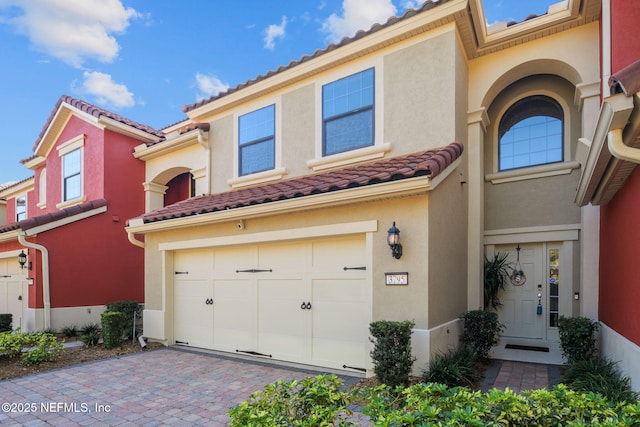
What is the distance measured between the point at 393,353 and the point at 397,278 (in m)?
1.12

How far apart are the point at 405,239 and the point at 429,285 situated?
0.78m

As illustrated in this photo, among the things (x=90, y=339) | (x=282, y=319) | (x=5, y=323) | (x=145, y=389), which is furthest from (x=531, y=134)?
(x=5, y=323)

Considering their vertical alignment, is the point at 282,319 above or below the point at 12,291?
above

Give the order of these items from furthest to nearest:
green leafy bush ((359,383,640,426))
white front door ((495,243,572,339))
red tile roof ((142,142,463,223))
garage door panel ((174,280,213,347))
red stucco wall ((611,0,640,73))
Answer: garage door panel ((174,280,213,347))
white front door ((495,243,572,339))
red tile roof ((142,142,463,223))
red stucco wall ((611,0,640,73))
green leafy bush ((359,383,640,426))

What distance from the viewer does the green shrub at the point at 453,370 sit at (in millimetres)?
5242

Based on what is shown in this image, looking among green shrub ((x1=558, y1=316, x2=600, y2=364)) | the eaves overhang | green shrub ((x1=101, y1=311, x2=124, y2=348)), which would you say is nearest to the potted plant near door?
green shrub ((x1=558, y1=316, x2=600, y2=364))

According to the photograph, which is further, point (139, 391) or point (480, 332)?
point (480, 332)

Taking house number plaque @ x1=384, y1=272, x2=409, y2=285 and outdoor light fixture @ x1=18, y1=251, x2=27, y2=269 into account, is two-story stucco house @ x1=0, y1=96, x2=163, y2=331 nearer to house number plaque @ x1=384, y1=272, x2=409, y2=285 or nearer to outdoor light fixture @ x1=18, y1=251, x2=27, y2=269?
outdoor light fixture @ x1=18, y1=251, x2=27, y2=269

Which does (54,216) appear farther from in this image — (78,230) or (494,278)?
(494,278)

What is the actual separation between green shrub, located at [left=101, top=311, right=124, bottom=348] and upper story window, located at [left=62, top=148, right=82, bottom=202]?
573cm

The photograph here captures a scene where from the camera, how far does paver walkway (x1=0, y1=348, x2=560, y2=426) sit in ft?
15.3

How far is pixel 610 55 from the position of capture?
17.4ft

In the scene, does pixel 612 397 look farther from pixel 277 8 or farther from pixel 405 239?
pixel 277 8

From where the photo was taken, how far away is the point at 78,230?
35.3 ft
